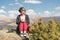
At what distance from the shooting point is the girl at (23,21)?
36.4 ft

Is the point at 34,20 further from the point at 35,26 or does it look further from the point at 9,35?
the point at 9,35

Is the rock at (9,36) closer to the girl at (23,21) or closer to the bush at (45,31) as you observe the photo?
the girl at (23,21)

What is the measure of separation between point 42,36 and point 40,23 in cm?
65

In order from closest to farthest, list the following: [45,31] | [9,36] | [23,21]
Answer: [45,31] < [9,36] < [23,21]

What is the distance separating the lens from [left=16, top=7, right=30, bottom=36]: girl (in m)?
11.1

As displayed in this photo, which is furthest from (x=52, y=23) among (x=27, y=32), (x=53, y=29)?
(x=27, y=32)

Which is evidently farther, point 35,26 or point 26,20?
point 26,20

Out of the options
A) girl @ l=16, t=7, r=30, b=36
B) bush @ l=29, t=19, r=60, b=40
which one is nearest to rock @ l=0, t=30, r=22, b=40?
girl @ l=16, t=7, r=30, b=36

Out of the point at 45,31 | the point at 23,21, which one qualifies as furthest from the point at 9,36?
the point at 45,31

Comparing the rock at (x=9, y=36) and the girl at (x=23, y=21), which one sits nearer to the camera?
the rock at (x=9, y=36)

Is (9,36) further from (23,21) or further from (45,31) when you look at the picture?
(45,31)

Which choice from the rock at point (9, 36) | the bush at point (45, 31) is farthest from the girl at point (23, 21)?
the bush at point (45, 31)

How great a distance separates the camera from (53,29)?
10.0 metres

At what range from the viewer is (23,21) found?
36.8 ft
